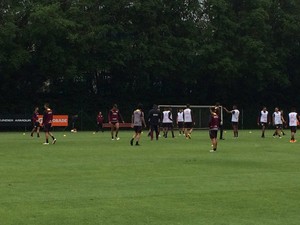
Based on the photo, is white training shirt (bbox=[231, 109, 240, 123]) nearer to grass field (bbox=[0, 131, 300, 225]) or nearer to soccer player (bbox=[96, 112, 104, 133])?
soccer player (bbox=[96, 112, 104, 133])

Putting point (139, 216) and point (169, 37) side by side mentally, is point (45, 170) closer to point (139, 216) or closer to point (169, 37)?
point (139, 216)

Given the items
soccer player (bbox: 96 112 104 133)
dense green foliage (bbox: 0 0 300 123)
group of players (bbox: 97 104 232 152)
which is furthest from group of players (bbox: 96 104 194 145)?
dense green foliage (bbox: 0 0 300 123)

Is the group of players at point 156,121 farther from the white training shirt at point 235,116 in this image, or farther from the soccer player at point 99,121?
the soccer player at point 99,121

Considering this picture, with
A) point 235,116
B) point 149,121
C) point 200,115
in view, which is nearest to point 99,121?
point 200,115

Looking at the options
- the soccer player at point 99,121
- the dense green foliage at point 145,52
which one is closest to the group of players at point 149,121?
the soccer player at point 99,121

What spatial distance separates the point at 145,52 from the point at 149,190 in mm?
45565

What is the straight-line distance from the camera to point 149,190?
13.2 m

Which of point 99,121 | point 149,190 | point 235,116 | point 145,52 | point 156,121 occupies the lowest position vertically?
point 149,190

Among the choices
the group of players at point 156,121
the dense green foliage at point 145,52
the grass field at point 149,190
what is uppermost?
the dense green foliage at point 145,52

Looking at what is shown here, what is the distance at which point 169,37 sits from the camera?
6019 centimetres

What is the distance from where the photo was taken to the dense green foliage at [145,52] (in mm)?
55688

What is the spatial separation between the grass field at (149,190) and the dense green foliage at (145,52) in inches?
1379

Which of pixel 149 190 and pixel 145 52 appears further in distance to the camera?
pixel 145 52

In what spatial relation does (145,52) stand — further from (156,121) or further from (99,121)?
(156,121)
